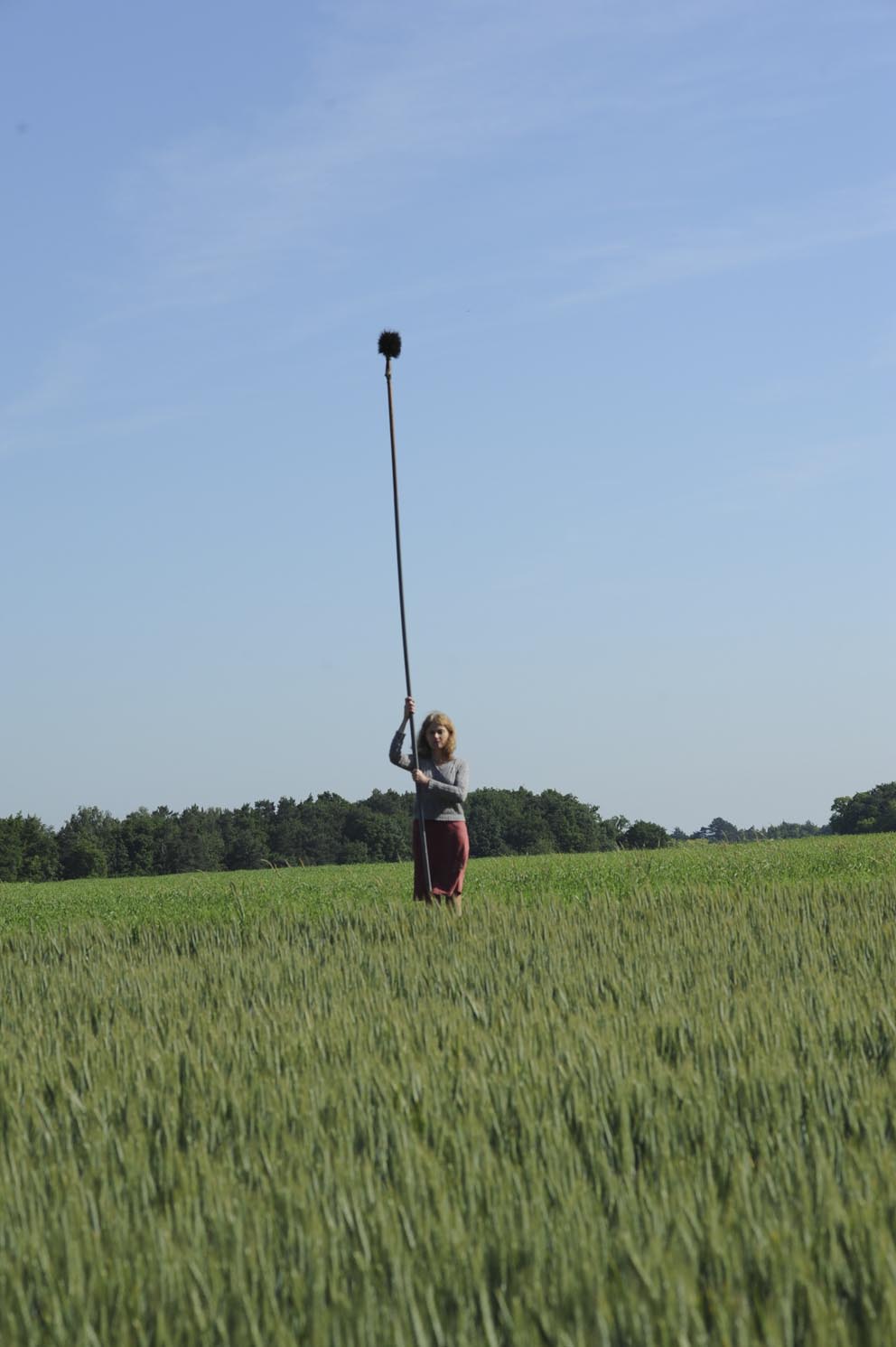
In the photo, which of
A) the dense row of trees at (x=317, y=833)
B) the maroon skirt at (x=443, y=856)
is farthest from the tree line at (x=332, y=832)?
the maroon skirt at (x=443, y=856)

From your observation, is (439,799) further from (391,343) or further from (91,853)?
(91,853)

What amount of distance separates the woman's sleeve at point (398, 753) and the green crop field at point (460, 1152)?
1896 millimetres

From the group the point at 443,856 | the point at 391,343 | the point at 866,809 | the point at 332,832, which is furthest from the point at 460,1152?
the point at 866,809

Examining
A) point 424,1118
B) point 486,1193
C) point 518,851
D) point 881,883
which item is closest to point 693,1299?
point 486,1193

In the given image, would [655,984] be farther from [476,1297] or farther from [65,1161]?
[476,1297]

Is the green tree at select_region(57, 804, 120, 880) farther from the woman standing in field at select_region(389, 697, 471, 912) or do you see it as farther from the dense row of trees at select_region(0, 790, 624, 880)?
the woman standing in field at select_region(389, 697, 471, 912)

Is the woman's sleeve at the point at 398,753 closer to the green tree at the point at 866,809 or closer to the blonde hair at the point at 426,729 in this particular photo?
the blonde hair at the point at 426,729

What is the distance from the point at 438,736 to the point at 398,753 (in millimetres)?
343

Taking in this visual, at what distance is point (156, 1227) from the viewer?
360 cm

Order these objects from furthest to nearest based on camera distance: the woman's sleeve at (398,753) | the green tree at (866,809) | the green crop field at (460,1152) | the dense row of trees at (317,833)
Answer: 1. the green tree at (866,809)
2. the dense row of trees at (317,833)
3. the woman's sleeve at (398,753)
4. the green crop field at (460,1152)

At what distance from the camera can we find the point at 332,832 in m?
93.8

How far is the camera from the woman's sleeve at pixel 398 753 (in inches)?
425

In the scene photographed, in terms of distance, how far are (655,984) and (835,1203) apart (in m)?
3.99

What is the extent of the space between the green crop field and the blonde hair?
2.08 metres
